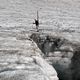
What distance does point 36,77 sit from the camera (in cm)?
274

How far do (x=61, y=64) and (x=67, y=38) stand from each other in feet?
2.02

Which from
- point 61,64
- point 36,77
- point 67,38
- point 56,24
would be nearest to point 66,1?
point 56,24

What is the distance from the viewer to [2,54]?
355 cm

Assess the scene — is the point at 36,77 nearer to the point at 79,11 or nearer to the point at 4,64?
the point at 4,64

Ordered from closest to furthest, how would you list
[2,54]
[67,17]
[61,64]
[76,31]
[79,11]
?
[2,54]
[61,64]
[76,31]
[67,17]
[79,11]

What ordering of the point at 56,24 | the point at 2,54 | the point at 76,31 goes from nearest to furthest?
the point at 2,54 < the point at 76,31 < the point at 56,24

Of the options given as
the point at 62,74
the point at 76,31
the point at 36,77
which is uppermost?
the point at 36,77

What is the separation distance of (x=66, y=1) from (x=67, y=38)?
4.10 meters

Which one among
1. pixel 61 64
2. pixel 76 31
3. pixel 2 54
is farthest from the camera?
pixel 76 31

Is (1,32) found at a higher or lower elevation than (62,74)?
higher

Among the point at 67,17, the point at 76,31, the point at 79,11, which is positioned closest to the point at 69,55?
the point at 76,31

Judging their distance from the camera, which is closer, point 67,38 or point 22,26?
point 67,38

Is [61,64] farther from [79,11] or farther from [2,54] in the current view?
[79,11]

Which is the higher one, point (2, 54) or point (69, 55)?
point (2, 54)
